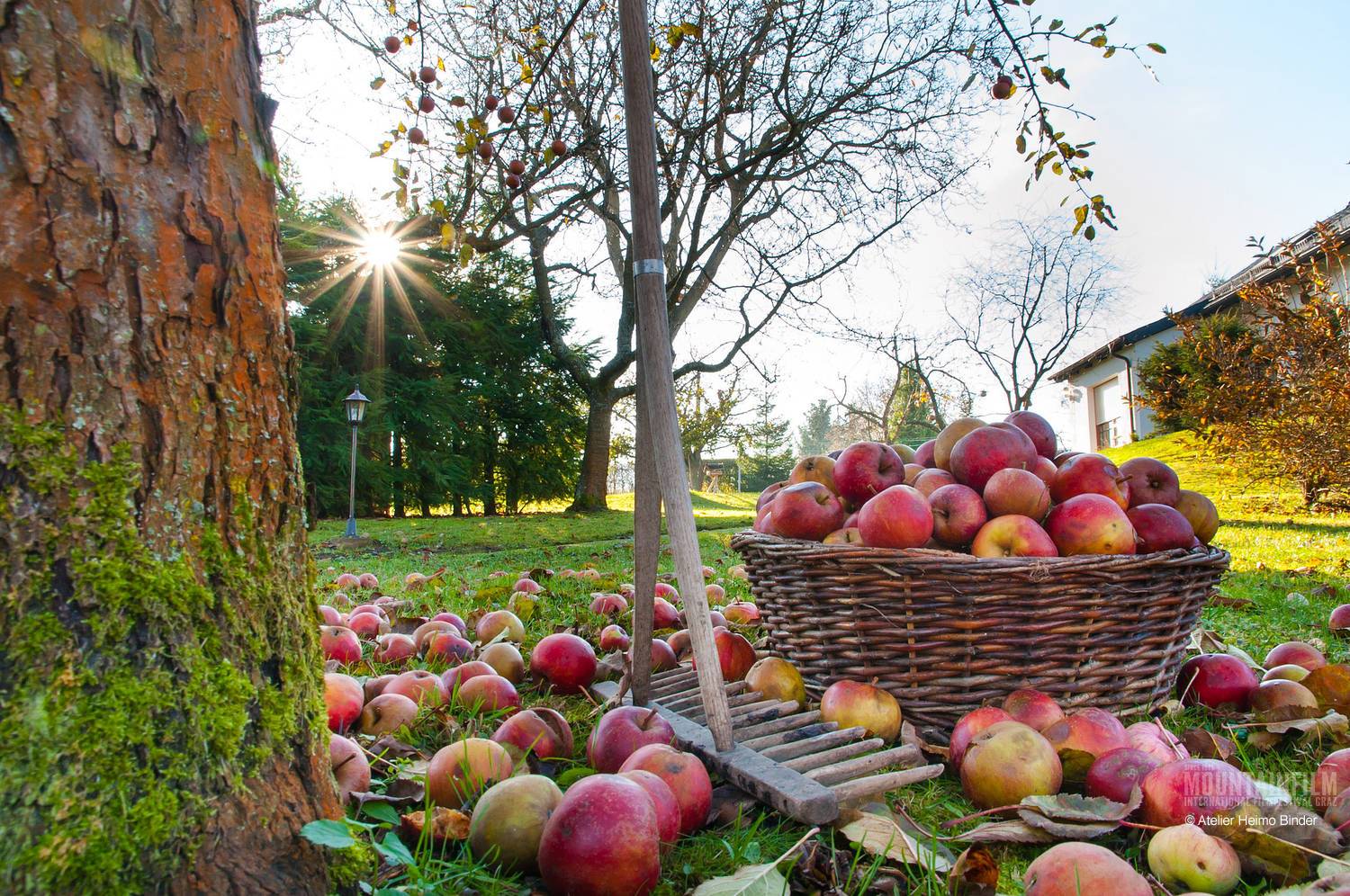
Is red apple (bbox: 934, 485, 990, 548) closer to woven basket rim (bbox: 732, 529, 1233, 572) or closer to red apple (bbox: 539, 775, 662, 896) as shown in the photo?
woven basket rim (bbox: 732, 529, 1233, 572)

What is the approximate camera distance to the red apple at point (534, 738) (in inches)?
64.2

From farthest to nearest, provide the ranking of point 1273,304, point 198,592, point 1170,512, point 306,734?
point 1273,304
point 1170,512
point 306,734
point 198,592

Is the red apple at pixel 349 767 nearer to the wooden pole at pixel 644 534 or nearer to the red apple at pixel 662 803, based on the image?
the red apple at pixel 662 803

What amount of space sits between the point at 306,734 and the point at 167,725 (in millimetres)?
197

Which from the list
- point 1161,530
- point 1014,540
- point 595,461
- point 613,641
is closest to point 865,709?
point 1014,540

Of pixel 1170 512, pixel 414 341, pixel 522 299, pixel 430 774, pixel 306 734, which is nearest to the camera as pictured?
pixel 306 734

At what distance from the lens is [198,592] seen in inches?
36.1

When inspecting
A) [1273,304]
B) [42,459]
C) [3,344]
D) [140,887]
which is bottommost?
[140,887]

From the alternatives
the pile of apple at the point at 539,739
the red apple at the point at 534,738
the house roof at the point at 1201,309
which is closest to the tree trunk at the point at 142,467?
the pile of apple at the point at 539,739

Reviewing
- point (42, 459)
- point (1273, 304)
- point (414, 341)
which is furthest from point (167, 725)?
point (414, 341)

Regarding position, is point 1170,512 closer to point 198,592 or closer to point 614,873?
point 614,873

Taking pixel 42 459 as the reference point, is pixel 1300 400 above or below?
above

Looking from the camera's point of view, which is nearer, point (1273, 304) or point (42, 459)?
point (42, 459)

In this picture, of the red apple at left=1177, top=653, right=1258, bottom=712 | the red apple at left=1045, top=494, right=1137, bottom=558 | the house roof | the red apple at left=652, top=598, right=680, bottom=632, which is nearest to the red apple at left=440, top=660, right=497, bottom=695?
the red apple at left=652, top=598, right=680, bottom=632
